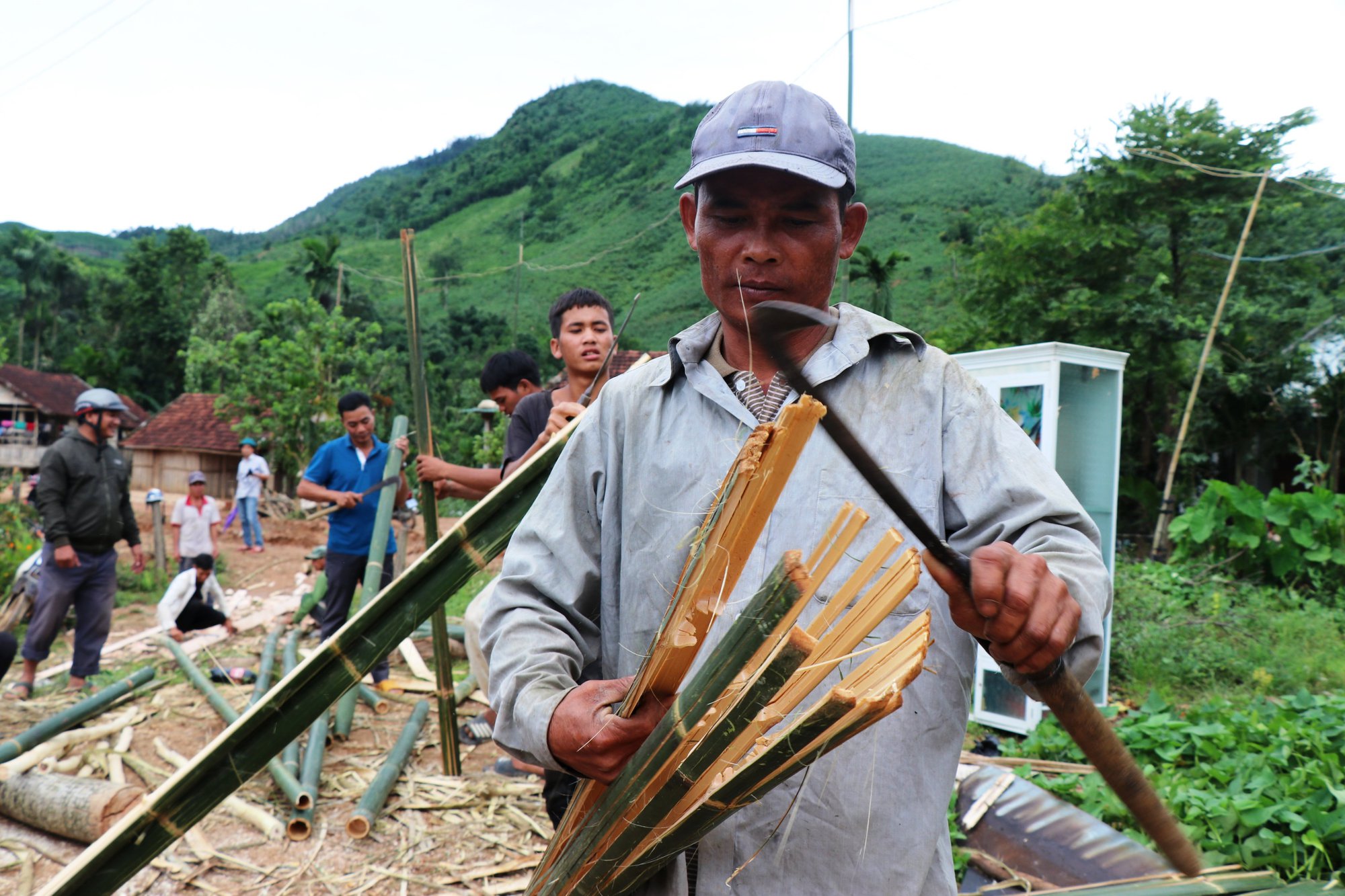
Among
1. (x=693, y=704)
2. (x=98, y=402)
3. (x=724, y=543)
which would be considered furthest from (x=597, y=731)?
(x=98, y=402)

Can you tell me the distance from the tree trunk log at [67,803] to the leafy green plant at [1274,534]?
9.02 meters

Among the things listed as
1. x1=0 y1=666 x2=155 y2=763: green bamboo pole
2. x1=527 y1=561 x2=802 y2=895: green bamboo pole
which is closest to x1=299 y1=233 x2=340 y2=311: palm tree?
x1=0 y1=666 x2=155 y2=763: green bamboo pole

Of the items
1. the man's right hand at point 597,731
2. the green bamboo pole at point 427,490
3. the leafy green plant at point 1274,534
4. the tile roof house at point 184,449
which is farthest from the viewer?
the tile roof house at point 184,449

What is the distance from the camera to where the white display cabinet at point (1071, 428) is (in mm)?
5176

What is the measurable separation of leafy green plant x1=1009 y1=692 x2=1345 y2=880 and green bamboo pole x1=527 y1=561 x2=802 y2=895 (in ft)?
8.63

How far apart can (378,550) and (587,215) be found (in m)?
59.1

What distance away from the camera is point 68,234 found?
147000 millimetres

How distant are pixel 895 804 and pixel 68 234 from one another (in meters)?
179

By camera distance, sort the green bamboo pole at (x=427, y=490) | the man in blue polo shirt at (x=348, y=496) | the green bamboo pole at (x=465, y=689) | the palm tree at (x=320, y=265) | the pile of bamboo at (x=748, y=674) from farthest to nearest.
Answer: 1. the palm tree at (x=320, y=265)
2. the man in blue polo shirt at (x=348, y=496)
3. the green bamboo pole at (x=465, y=689)
4. the green bamboo pole at (x=427, y=490)
5. the pile of bamboo at (x=748, y=674)

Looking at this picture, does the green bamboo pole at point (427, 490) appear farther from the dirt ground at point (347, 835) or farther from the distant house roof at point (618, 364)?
the distant house roof at point (618, 364)

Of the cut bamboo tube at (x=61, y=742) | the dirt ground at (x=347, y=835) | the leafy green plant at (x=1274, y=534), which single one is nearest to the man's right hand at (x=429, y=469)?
the dirt ground at (x=347, y=835)

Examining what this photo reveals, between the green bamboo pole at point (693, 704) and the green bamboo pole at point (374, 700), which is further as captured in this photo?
the green bamboo pole at point (374, 700)

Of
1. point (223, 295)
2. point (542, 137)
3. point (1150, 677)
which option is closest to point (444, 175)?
point (542, 137)

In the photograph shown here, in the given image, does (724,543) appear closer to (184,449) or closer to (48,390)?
(184,449)
